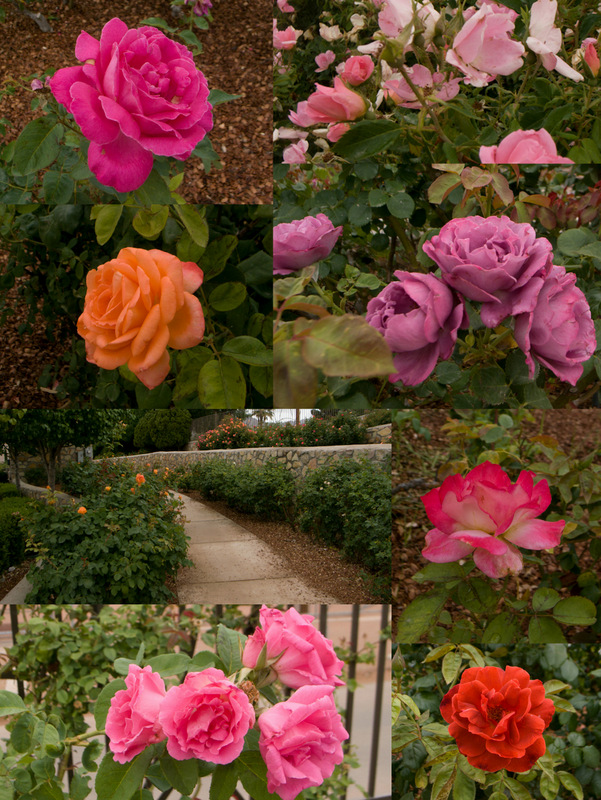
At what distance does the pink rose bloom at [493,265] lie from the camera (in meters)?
0.71

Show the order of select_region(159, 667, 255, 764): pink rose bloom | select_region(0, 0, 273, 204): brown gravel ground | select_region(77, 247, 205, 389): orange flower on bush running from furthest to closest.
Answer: select_region(0, 0, 273, 204): brown gravel ground
select_region(77, 247, 205, 389): orange flower on bush
select_region(159, 667, 255, 764): pink rose bloom

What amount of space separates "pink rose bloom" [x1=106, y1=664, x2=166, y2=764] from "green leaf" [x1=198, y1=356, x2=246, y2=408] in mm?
354

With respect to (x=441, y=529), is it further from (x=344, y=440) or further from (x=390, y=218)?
(x=390, y=218)

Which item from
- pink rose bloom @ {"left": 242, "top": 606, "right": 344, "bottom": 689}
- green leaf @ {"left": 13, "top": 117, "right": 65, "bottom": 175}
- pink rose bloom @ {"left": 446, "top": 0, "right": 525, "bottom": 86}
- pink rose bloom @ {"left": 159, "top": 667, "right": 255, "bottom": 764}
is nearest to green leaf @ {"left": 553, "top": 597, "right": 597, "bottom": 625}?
pink rose bloom @ {"left": 242, "top": 606, "right": 344, "bottom": 689}

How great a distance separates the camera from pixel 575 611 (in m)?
0.99

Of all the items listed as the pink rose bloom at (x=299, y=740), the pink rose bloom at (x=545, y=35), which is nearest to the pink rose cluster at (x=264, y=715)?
the pink rose bloom at (x=299, y=740)

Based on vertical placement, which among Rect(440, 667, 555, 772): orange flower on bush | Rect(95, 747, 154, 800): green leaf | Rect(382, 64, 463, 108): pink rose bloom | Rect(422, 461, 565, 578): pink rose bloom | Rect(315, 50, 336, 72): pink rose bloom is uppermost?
Rect(315, 50, 336, 72): pink rose bloom

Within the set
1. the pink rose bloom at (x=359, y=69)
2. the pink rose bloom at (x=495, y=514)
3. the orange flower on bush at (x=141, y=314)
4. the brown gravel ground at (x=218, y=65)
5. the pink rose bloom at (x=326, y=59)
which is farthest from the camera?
the brown gravel ground at (x=218, y=65)

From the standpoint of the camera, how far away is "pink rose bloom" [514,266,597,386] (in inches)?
28.5

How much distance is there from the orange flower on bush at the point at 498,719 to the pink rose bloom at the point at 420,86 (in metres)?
0.86

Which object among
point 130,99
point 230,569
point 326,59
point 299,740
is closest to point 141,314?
point 130,99

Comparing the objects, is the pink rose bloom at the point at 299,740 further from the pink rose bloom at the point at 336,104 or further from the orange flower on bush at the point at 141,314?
the pink rose bloom at the point at 336,104

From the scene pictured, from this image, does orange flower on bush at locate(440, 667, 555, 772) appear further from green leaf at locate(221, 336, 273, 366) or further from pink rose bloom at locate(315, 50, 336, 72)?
pink rose bloom at locate(315, 50, 336, 72)

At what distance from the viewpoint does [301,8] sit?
1.64 meters
